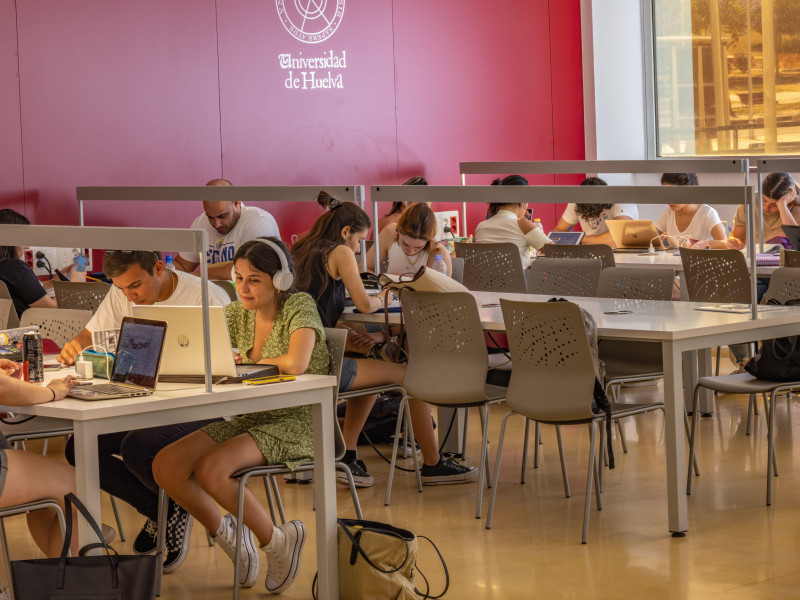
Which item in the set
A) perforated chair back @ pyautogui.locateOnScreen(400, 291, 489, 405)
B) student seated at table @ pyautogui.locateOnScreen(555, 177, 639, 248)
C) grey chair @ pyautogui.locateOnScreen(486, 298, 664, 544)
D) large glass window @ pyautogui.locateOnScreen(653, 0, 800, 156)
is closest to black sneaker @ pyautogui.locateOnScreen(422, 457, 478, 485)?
perforated chair back @ pyautogui.locateOnScreen(400, 291, 489, 405)

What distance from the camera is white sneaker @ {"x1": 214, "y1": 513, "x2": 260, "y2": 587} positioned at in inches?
148

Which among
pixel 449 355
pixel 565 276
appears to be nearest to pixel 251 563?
pixel 449 355

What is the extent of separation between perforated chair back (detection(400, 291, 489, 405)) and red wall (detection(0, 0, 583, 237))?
10.3 feet

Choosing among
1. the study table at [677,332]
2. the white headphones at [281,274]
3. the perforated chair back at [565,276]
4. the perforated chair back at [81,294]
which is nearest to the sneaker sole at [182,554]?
the white headphones at [281,274]

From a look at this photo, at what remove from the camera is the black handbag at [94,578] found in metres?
2.82

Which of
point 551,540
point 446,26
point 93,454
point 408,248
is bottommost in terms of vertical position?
point 551,540

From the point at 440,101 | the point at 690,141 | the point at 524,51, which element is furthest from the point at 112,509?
the point at 690,141

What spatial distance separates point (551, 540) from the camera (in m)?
4.21

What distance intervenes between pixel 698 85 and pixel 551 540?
6.84 meters

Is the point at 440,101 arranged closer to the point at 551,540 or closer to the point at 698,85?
the point at 698,85

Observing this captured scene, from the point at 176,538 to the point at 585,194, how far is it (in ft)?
7.32

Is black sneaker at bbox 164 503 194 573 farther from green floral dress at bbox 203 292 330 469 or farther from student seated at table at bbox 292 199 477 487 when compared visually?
student seated at table at bbox 292 199 477 487

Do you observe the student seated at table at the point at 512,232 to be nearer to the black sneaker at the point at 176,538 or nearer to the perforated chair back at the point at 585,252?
the perforated chair back at the point at 585,252

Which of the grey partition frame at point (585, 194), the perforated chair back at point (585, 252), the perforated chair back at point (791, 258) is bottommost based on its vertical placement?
A: the perforated chair back at point (791, 258)
